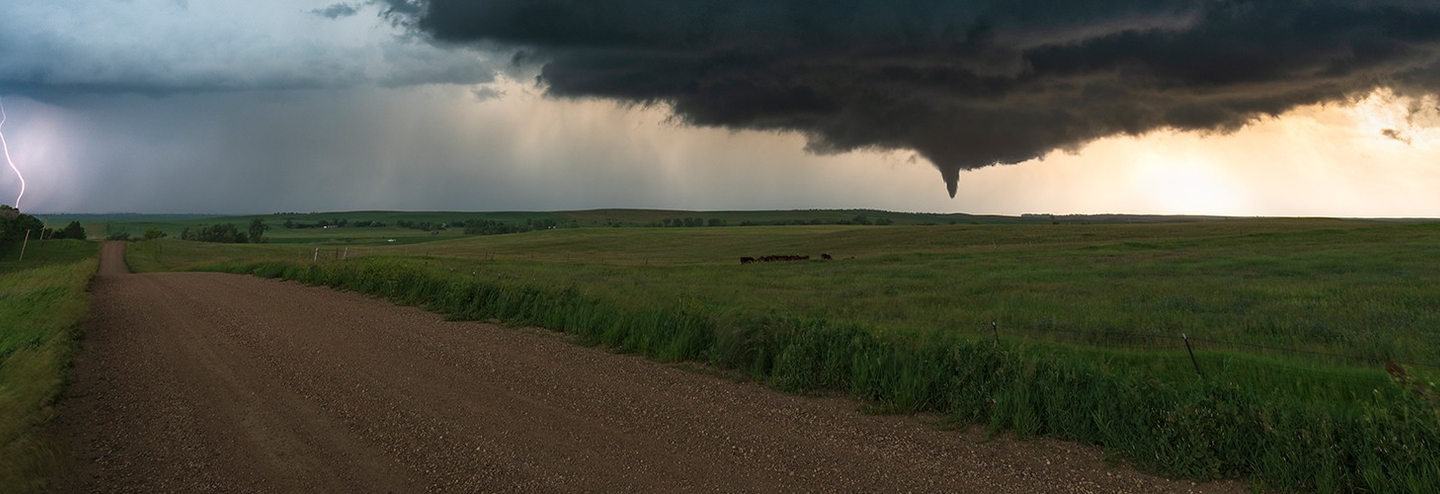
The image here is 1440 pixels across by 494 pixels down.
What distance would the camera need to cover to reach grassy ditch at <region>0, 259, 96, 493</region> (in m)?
6.55

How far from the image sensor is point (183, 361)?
11.6 meters

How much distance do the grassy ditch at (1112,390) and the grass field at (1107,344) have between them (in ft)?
0.07

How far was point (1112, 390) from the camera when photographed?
773cm

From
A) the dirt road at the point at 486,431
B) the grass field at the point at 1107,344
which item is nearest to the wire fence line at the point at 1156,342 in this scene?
the grass field at the point at 1107,344

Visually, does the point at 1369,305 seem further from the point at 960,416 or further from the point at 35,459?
the point at 35,459

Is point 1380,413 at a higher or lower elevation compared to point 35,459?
higher

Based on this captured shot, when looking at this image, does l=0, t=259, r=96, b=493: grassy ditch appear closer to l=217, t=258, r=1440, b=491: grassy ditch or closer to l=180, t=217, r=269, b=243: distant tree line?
l=217, t=258, r=1440, b=491: grassy ditch

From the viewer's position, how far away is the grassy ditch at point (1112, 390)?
6145 millimetres

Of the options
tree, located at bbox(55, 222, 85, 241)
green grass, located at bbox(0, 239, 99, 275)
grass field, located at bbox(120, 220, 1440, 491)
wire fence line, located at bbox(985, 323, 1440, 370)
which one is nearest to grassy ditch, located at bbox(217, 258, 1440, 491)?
grass field, located at bbox(120, 220, 1440, 491)

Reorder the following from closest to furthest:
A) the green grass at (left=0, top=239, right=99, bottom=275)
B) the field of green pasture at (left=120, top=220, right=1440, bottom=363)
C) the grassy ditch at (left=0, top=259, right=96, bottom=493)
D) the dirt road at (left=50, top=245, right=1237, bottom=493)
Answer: the dirt road at (left=50, top=245, right=1237, bottom=493) → the grassy ditch at (left=0, top=259, right=96, bottom=493) → the field of green pasture at (left=120, top=220, right=1440, bottom=363) → the green grass at (left=0, top=239, right=99, bottom=275)

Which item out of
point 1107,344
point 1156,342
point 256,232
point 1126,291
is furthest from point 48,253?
point 1156,342

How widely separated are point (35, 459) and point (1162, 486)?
31.3 ft

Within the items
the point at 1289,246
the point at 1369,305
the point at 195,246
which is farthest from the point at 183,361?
the point at 195,246

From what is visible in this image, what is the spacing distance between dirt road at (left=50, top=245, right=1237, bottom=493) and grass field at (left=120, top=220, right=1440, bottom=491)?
22.3 inches
